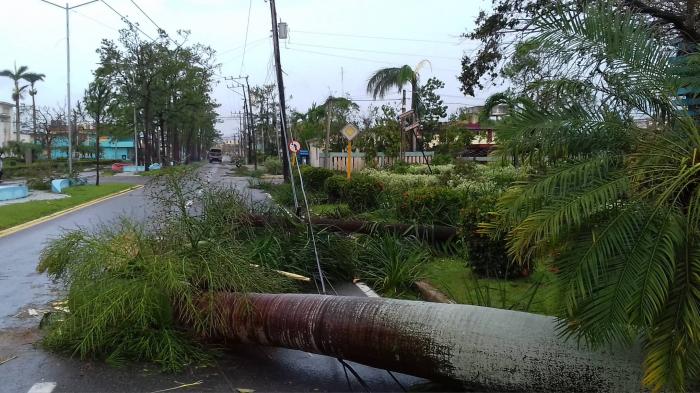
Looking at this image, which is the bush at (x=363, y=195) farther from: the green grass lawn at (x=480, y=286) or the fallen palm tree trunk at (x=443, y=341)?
the fallen palm tree trunk at (x=443, y=341)

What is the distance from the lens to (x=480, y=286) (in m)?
7.41

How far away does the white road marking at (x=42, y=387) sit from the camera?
4.49 metres

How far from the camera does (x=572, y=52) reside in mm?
4152

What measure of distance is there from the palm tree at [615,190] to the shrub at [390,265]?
3742 millimetres

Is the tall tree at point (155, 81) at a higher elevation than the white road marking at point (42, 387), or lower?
higher

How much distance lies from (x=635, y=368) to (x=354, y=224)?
292 inches

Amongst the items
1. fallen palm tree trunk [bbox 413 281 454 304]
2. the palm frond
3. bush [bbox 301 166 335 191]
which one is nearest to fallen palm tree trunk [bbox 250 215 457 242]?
fallen palm tree trunk [bbox 413 281 454 304]

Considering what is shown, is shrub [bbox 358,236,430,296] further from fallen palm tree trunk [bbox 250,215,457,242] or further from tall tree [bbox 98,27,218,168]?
tall tree [bbox 98,27,218,168]

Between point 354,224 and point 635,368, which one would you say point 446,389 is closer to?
point 635,368

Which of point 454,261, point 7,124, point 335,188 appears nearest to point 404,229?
point 454,261

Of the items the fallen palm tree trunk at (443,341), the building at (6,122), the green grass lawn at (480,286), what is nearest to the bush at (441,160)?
the green grass lawn at (480,286)

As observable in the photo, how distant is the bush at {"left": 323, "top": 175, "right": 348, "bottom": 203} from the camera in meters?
17.6

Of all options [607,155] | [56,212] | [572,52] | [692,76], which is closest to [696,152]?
[607,155]

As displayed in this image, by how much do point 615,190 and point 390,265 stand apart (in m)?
4.84
